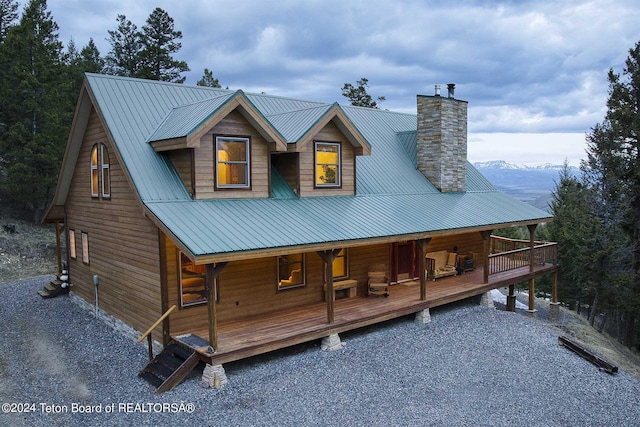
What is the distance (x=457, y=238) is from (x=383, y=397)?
982 cm

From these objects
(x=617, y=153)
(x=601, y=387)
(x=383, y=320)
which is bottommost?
(x=601, y=387)

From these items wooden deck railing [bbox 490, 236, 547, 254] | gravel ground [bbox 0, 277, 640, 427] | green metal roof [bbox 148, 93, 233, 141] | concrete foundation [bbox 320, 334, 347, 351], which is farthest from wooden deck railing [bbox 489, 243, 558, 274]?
green metal roof [bbox 148, 93, 233, 141]

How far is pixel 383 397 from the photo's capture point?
30.6ft

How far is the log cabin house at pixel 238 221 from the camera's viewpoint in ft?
34.7

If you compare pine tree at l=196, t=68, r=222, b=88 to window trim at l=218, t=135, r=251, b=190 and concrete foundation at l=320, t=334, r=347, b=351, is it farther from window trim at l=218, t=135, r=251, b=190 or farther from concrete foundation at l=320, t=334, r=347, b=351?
concrete foundation at l=320, t=334, r=347, b=351

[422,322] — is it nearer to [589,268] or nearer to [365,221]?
[365,221]

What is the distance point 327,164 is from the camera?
14.1 m

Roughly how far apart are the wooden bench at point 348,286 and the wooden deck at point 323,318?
0.70 feet

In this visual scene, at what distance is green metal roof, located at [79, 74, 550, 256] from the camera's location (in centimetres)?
1041

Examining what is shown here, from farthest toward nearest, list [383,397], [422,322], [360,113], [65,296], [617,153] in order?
1. [617,153]
2. [360,113]
3. [65,296]
4. [422,322]
5. [383,397]

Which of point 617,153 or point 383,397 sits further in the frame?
point 617,153

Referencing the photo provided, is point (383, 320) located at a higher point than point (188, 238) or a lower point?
→ lower

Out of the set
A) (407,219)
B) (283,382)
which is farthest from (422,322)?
(283,382)

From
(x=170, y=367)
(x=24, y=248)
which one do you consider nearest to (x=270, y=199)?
(x=170, y=367)
